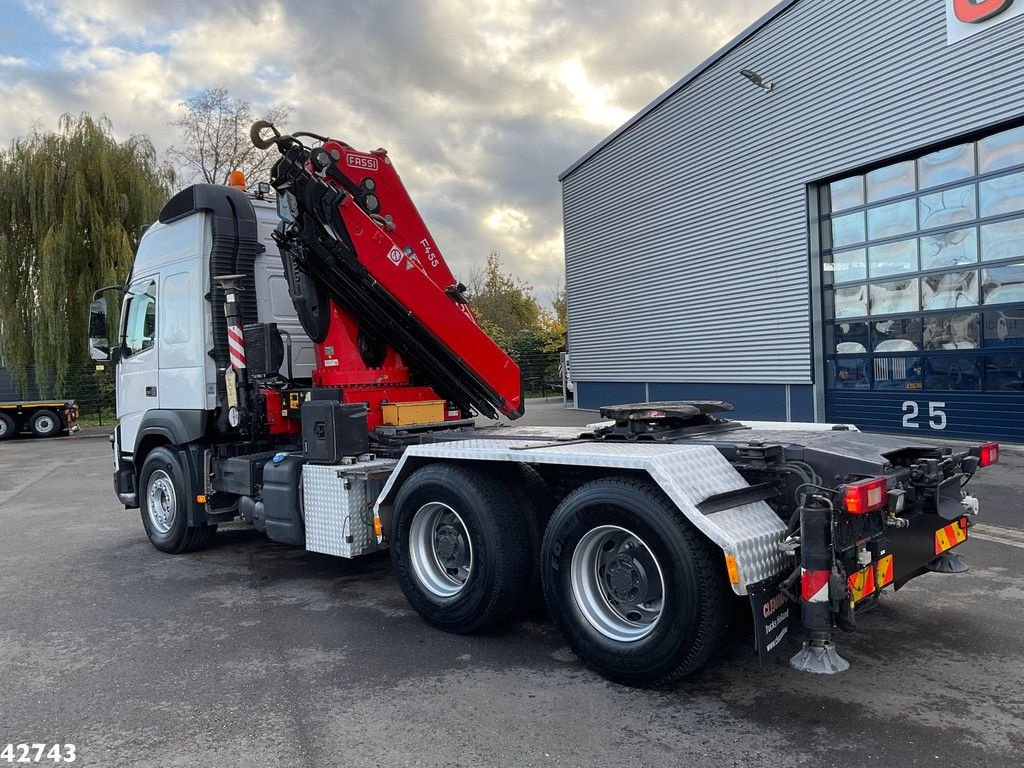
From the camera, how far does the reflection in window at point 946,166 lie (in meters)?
12.4

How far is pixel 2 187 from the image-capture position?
23.6 meters

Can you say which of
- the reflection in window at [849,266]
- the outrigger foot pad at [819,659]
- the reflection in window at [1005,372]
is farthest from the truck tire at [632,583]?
the reflection in window at [849,266]

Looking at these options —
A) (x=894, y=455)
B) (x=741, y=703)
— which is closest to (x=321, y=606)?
(x=741, y=703)

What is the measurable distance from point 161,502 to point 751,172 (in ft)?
43.7

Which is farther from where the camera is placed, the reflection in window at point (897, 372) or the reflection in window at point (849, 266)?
A: the reflection in window at point (849, 266)

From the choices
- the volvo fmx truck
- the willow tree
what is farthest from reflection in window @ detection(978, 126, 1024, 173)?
the willow tree

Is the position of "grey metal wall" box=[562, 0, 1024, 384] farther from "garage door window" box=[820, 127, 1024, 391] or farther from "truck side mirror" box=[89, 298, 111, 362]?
"truck side mirror" box=[89, 298, 111, 362]

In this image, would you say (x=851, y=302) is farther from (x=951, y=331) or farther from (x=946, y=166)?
(x=946, y=166)

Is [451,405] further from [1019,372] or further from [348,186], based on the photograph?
[1019,372]

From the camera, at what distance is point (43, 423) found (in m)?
23.2

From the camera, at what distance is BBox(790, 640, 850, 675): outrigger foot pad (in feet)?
11.3

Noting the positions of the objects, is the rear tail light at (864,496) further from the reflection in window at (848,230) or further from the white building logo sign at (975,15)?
the reflection in window at (848,230)

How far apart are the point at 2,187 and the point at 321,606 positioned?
2382 cm

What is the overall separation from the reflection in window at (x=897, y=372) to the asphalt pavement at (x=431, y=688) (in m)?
7.80
